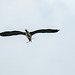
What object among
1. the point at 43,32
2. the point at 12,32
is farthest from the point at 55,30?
the point at 12,32

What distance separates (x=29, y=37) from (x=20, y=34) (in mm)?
2919

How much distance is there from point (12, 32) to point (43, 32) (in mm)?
7154

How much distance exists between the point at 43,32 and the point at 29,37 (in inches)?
137

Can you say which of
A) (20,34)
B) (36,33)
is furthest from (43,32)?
(20,34)

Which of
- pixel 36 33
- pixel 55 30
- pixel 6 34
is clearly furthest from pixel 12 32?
pixel 55 30

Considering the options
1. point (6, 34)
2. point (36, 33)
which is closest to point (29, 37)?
point (36, 33)

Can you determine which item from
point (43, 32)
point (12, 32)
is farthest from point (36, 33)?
point (12, 32)

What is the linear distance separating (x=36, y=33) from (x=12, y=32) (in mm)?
5577

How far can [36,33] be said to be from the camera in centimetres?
5144

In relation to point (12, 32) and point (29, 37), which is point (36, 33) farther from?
point (12, 32)

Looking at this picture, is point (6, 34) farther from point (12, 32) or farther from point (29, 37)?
point (29, 37)

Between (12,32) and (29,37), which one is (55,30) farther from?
(12,32)

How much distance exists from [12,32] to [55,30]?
10061 mm

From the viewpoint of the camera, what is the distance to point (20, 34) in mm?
52250
